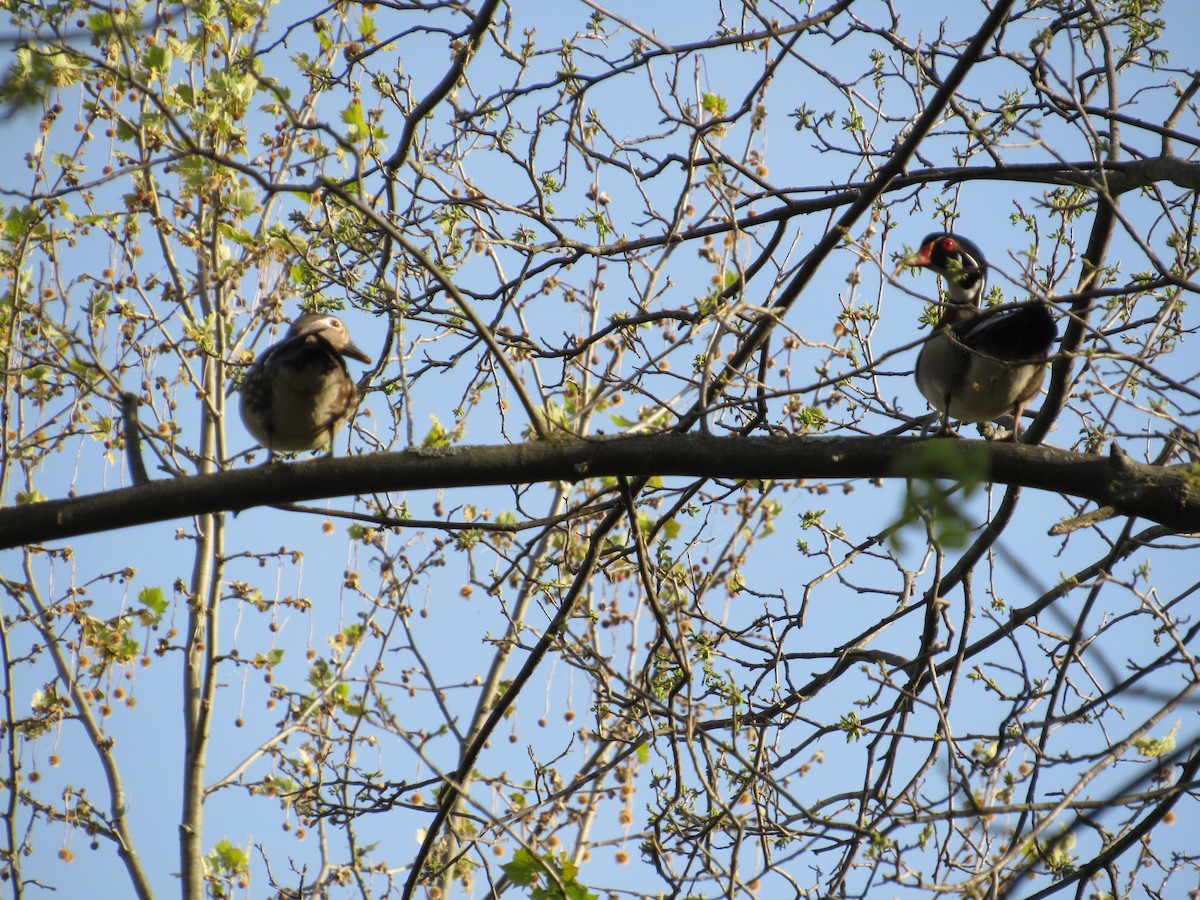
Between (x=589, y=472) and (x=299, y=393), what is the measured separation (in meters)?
1.93

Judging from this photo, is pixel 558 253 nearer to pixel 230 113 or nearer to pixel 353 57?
pixel 353 57

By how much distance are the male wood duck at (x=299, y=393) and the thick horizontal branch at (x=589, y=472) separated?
4.72 ft

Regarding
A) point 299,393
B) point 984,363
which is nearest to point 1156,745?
point 984,363

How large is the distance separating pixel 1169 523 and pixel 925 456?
1.87 meters

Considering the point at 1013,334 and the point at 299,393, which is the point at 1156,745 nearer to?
the point at 1013,334

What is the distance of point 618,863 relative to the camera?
7621 millimetres

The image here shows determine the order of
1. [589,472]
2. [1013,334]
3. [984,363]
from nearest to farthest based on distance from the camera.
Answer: [589,472] → [1013,334] → [984,363]

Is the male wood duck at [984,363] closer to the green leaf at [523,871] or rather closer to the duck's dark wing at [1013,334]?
the duck's dark wing at [1013,334]

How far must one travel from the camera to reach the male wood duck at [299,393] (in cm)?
475

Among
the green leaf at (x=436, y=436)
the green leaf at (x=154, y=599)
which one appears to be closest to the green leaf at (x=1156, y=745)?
the green leaf at (x=436, y=436)

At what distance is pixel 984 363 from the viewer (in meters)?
4.50

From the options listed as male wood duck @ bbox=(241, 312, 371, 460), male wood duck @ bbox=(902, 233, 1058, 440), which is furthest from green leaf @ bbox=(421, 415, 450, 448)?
male wood duck @ bbox=(902, 233, 1058, 440)

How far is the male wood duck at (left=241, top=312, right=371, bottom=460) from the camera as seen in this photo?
15.6 ft

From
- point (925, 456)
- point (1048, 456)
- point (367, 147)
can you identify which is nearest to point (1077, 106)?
point (1048, 456)
